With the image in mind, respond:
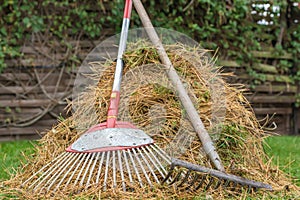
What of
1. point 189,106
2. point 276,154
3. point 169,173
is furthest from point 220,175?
point 276,154

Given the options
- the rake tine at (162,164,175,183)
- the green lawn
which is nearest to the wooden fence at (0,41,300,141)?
the green lawn

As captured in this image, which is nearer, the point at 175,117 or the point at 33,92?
the point at 175,117

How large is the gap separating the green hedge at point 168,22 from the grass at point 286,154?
40.9 inches

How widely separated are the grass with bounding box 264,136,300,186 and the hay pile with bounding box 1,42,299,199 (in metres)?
0.21

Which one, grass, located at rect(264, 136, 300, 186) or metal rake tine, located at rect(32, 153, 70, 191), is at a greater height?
metal rake tine, located at rect(32, 153, 70, 191)

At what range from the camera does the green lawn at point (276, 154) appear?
9.06 ft

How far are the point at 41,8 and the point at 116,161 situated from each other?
2793 millimetres

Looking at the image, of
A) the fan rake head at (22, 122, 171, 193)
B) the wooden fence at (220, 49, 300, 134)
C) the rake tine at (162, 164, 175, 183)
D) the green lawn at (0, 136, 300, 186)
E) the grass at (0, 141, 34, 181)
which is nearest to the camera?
the rake tine at (162, 164, 175, 183)

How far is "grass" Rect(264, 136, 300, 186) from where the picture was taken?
2.79 metres

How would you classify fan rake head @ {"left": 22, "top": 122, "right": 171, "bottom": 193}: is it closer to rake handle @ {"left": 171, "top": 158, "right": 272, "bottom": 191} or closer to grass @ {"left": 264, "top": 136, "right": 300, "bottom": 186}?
rake handle @ {"left": 171, "top": 158, "right": 272, "bottom": 191}

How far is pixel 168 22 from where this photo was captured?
4.67 m

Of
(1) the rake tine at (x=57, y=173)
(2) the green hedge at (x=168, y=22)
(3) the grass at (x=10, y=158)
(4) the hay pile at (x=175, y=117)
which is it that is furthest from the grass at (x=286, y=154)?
(3) the grass at (x=10, y=158)

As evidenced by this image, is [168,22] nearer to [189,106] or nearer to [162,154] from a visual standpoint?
[189,106]

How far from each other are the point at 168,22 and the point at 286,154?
1710 mm
